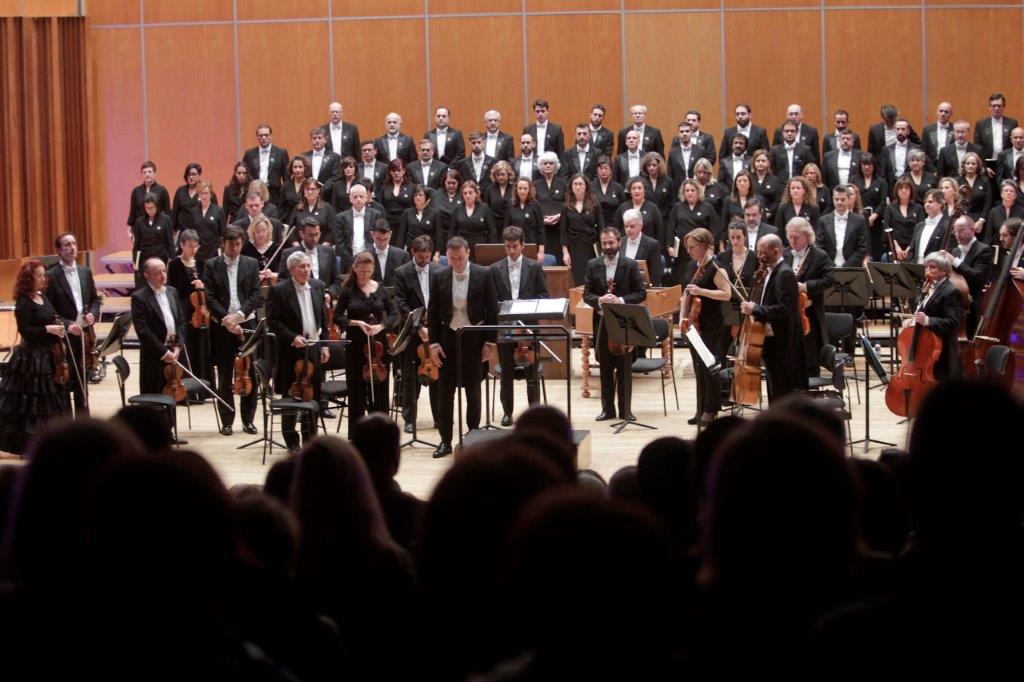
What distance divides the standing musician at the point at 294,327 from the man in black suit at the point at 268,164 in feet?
17.9

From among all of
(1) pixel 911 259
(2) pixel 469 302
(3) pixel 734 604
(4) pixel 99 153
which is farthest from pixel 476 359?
(4) pixel 99 153

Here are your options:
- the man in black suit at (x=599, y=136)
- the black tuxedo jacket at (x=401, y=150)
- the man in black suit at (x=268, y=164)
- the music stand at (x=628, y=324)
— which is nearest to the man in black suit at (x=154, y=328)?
the music stand at (x=628, y=324)

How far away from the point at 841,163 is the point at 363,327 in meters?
6.56

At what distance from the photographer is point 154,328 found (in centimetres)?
872

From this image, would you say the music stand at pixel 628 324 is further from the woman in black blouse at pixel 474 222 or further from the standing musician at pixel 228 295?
the woman in black blouse at pixel 474 222

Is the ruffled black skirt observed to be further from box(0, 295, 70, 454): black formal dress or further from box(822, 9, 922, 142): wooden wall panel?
box(822, 9, 922, 142): wooden wall panel

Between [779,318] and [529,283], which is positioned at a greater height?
[529,283]

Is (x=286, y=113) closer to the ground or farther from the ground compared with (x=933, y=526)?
farther from the ground

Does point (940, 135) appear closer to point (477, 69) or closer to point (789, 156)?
point (789, 156)

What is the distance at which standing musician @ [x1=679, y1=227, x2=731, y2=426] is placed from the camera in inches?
343

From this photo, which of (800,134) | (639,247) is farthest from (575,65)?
(639,247)

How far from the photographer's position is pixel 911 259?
36.0 feet

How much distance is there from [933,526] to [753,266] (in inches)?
274

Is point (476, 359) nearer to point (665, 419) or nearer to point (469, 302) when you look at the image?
point (469, 302)
